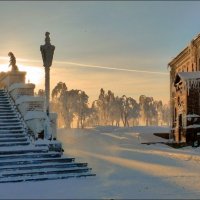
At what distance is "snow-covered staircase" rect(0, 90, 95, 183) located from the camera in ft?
43.7

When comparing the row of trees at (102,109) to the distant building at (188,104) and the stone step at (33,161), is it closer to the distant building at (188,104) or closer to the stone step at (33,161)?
the distant building at (188,104)

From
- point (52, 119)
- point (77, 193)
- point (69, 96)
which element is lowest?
point (77, 193)

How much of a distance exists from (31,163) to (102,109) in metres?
107

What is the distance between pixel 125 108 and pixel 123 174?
354 feet

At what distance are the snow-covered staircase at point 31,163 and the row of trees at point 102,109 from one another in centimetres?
8200

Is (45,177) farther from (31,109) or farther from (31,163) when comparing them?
(31,109)

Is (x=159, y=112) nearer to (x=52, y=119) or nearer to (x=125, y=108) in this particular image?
(x=125, y=108)

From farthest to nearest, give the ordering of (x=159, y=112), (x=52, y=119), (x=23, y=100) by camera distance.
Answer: (x=159, y=112)
(x=52, y=119)
(x=23, y=100)

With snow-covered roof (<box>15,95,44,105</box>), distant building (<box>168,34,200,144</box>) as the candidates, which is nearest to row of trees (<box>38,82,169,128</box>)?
distant building (<box>168,34,200,144</box>)

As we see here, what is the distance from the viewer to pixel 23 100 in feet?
67.6

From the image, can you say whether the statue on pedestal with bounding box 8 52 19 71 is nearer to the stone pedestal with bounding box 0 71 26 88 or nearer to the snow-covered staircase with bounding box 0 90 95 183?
the stone pedestal with bounding box 0 71 26 88

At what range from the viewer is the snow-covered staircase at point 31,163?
13305mm

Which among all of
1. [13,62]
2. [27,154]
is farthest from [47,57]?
[13,62]

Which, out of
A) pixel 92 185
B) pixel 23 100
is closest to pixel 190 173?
pixel 92 185
